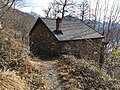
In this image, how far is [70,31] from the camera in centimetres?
1648

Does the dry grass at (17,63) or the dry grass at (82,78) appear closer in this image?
the dry grass at (17,63)


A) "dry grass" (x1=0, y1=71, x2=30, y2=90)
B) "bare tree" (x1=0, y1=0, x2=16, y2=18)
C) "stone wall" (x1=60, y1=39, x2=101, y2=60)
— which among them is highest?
"bare tree" (x1=0, y1=0, x2=16, y2=18)

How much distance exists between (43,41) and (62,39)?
1980 millimetres

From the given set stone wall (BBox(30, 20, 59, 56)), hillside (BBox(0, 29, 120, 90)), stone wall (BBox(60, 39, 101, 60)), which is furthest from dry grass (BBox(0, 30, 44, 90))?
stone wall (BBox(60, 39, 101, 60))

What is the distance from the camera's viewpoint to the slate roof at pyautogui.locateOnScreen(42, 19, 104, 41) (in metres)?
15.3

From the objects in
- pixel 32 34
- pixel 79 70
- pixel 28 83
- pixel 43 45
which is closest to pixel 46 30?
pixel 43 45

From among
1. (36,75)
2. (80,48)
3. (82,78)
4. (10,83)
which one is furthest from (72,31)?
(10,83)

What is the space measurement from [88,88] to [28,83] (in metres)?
2.48

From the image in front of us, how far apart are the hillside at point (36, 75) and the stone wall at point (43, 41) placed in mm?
5072

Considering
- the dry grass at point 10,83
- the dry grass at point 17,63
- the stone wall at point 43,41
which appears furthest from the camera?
the stone wall at point 43,41

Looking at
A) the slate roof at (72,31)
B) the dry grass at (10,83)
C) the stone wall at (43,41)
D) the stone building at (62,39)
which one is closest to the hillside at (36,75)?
the dry grass at (10,83)

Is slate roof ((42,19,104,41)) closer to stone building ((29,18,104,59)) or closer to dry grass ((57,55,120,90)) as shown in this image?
stone building ((29,18,104,59))

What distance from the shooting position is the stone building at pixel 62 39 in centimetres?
1484

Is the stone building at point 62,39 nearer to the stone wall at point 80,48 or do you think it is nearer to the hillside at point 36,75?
the stone wall at point 80,48
